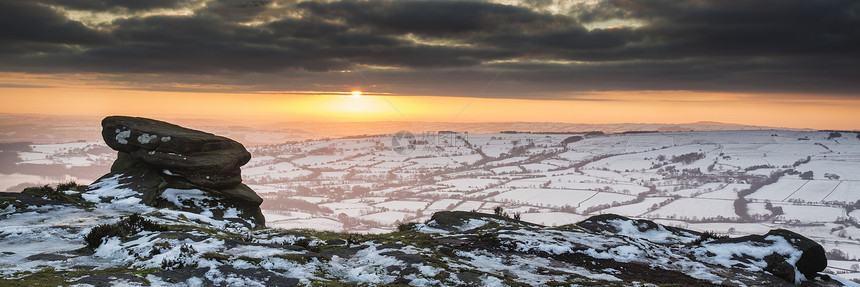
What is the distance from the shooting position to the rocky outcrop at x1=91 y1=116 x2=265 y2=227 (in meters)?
28.0

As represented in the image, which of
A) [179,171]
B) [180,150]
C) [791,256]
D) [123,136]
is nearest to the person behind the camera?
[791,256]

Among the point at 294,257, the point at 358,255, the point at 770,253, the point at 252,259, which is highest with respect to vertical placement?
the point at 252,259

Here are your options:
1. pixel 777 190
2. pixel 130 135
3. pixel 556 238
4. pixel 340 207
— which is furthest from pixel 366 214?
pixel 777 190

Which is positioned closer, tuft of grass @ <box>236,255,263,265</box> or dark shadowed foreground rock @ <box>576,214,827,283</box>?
tuft of grass @ <box>236,255,263,265</box>

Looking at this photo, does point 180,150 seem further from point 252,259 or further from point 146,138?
point 252,259

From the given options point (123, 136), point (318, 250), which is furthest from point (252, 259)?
point (123, 136)

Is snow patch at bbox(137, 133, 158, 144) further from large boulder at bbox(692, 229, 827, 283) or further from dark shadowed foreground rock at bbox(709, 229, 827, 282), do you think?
dark shadowed foreground rock at bbox(709, 229, 827, 282)

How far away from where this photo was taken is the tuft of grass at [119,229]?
1513 cm

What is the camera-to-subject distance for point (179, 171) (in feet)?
97.4

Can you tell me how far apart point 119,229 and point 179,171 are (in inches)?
570

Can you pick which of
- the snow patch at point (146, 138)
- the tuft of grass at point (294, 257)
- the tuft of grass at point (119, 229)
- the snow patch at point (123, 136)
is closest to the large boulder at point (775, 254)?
the tuft of grass at point (294, 257)

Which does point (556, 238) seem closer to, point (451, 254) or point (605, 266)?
point (605, 266)

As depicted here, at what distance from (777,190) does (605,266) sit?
218 meters

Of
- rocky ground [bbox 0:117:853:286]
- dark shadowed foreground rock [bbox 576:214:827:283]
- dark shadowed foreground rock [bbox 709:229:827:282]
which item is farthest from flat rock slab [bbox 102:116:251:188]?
dark shadowed foreground rock [bbox 709:229:827:282]
